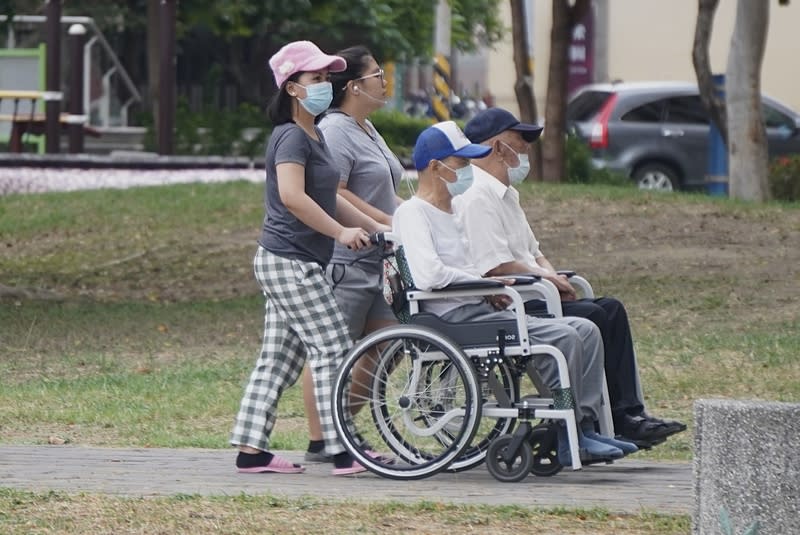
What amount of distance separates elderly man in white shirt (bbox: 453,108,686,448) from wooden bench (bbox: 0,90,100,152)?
1643 cm

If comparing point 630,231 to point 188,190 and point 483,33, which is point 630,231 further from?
point 483,33

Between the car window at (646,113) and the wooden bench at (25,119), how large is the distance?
6.96 meters

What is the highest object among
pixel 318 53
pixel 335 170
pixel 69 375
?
pixel 318 53

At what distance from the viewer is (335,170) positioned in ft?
24.8

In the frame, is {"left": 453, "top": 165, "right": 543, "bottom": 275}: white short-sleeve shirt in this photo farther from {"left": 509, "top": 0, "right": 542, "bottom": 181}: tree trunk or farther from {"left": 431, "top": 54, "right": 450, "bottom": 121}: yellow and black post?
{"left": 431, "top": 54, "right": 450, "bottom": 121}: yellow and black post

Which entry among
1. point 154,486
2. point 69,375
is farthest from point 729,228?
point 154,486

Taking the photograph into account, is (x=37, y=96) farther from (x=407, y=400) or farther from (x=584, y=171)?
(x=407, y=400)

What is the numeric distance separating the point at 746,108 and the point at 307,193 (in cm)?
1269

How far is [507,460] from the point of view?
729 cm

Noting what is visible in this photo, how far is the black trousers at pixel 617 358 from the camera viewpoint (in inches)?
303

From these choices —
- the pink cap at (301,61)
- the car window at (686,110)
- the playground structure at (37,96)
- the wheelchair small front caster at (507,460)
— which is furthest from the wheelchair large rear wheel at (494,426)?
the car window at (686,110)

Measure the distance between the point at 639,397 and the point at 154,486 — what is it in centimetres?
201

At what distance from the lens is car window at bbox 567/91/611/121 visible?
2500 cm

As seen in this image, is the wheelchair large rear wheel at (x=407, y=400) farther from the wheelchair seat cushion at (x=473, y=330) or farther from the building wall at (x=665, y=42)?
the building wall at (x=665, y=42)
